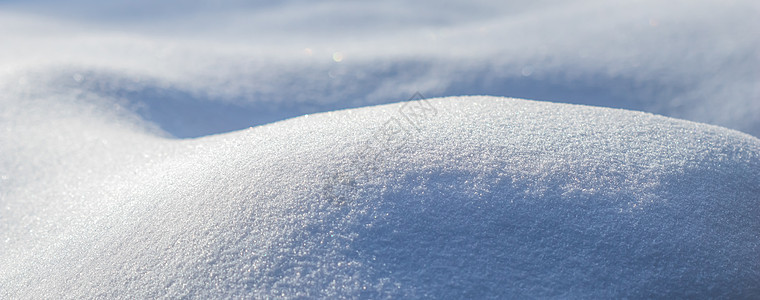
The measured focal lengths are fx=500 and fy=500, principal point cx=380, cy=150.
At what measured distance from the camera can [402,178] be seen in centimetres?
83

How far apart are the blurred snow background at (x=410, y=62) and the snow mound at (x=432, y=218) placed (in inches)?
27.4

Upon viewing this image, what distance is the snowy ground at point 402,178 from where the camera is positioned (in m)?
0.73

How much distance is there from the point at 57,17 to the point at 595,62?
8.97 feet

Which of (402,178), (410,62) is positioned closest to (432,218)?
(402,178)

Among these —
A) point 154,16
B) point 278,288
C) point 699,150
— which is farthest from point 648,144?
point 154,16

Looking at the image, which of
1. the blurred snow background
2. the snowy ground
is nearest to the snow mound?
the snowy ground

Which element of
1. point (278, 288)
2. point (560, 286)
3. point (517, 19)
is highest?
point (517, 19)

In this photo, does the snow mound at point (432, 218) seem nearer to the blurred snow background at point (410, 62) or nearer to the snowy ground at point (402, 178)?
the snowy ground at point (402, 178)

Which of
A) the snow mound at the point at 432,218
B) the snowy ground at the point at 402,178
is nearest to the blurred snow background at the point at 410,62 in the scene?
the snowy ground at the point at 402,178

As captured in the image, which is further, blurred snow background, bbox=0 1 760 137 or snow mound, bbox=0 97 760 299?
blurred snow background, bbox=0 1 760 137

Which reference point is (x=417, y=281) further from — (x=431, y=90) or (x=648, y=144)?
(x=431, y=90)

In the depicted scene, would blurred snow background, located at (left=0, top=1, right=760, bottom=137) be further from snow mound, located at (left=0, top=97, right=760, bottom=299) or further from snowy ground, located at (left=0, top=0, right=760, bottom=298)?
snow mound, located at (left=0, top=97, right=760, bottom=299)

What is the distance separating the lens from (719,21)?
191 centimetres

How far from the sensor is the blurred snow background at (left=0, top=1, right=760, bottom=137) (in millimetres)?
1716
